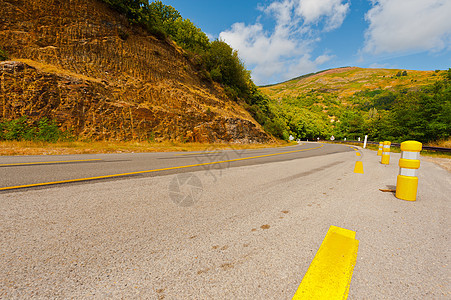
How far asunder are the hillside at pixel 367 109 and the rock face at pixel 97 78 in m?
19.2

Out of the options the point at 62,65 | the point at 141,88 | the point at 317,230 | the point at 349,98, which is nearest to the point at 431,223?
the point at 317,230

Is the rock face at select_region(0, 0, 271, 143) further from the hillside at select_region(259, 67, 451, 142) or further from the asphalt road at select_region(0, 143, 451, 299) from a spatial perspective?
the hillside at select_region(259, 67, 451, 142)

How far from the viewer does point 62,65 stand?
13.6 meters

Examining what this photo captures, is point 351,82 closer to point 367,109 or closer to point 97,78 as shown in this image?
point 367,109

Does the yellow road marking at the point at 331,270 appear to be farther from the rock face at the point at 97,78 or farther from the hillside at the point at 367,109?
the hillside at the point at 367,109

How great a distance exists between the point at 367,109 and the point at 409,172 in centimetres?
11844

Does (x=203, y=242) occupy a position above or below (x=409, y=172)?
below

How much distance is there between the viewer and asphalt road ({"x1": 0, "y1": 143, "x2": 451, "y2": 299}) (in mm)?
1152

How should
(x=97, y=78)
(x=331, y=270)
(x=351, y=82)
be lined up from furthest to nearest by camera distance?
1. (x=351, y=82)
2. (x=97, y=78)
3. (x=331, y=270)

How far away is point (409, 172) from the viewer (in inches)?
121

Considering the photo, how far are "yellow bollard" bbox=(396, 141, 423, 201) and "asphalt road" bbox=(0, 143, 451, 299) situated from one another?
16 cm

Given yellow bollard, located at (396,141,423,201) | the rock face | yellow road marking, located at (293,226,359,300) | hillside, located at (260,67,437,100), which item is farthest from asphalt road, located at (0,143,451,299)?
hillside, located at (260,67,437,100)

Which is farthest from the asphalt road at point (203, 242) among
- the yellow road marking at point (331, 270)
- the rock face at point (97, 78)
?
the rock face at point (97, 78)

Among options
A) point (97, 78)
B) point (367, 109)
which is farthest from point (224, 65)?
point (367, 109)
